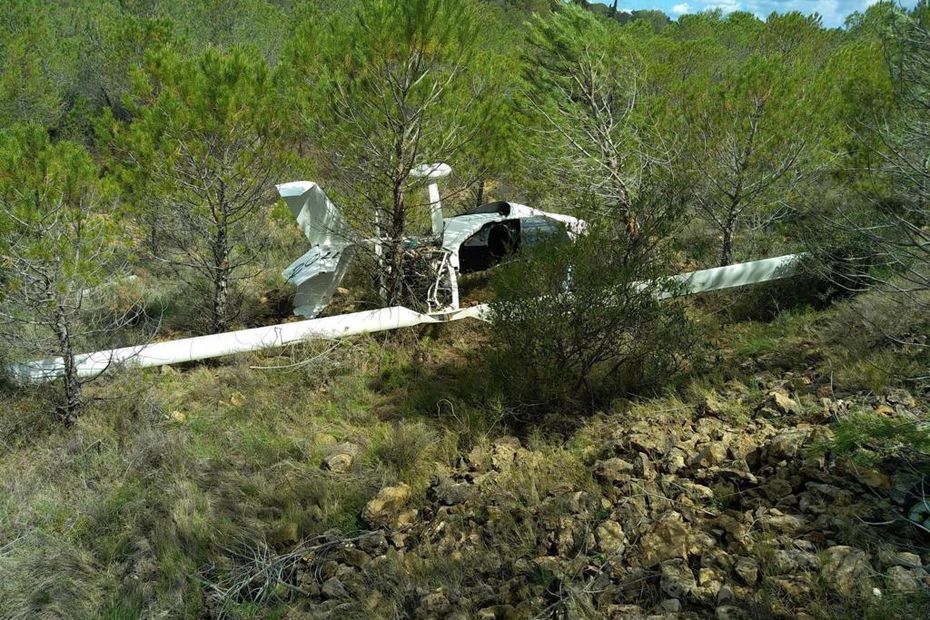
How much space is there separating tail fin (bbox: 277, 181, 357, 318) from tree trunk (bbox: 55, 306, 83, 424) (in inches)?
102

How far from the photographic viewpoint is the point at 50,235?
4.96 m

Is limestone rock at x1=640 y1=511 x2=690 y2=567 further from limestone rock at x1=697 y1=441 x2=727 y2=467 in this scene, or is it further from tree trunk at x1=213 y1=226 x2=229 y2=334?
tree trunk at x1=213 y1=226 x2=229 y2=334

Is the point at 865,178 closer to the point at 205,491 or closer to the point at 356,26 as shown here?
the point at 356,26

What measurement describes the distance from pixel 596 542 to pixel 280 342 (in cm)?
468

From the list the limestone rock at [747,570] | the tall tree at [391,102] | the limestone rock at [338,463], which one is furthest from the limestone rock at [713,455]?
the tall tree at [391,102]

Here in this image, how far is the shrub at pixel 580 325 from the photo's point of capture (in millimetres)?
5273

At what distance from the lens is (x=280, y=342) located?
6922 mm

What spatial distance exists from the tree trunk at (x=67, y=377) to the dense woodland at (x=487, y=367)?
31 mm

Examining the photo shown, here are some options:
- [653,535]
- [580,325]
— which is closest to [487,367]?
[580,325]

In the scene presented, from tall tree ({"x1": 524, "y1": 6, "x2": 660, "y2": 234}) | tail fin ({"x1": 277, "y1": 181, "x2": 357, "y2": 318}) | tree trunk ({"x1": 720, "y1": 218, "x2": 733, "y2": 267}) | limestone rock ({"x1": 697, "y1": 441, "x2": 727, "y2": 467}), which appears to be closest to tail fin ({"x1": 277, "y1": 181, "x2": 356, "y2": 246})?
tail fin ({"x1": 277, "y1": 181, "x2": 357, "y2": 318})

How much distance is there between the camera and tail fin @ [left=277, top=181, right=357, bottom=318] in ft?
23.0

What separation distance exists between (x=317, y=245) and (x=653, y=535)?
5595 millimetres

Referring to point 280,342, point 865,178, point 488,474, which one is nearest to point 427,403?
point 488,474

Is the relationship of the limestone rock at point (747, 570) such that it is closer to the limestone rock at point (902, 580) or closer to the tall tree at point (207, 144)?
the limestone rock at point (902, 580)
